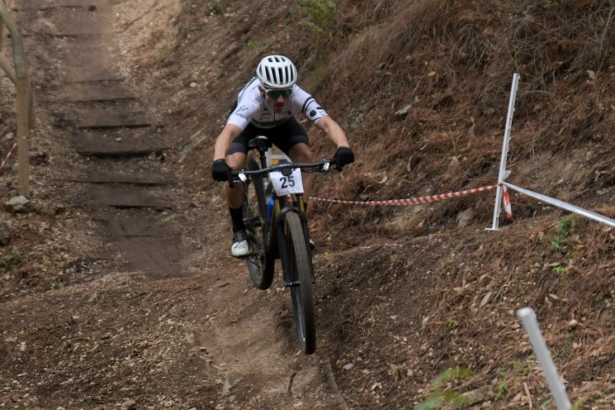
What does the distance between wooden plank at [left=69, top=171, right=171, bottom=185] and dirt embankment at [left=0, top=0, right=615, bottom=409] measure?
0.41ft

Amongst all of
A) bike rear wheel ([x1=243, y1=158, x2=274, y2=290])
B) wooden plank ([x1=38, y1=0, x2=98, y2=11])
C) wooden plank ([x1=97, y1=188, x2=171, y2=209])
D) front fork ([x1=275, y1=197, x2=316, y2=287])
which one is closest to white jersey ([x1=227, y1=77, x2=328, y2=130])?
bike rear wheel ([x1=243, y1=158, x2=274, y2=290])

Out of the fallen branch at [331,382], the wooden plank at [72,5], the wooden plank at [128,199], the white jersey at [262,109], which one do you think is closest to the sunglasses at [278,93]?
the white jersey at [262,109]

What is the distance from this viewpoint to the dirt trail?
18.9ft

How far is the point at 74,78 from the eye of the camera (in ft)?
51.1

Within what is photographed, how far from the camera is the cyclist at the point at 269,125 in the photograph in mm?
6027

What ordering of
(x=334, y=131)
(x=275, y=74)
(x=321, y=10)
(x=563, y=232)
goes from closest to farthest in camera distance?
1. (x=563, y=232)
2. (x=275, y=74)
3. (x=334, y=131)
4. (x=321, y=10)

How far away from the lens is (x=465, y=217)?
7266 millimetres

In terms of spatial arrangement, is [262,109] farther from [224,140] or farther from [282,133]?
[224,140]

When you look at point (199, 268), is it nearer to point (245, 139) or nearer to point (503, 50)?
point (245, 139)

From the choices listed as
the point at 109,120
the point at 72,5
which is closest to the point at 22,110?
the point at 109,120

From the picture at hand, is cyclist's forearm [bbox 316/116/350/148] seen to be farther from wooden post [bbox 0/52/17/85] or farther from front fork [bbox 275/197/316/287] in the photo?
wooden post [bbox 0/52/17/85]

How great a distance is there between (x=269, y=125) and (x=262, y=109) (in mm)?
234

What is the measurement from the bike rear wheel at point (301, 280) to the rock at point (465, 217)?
2156 mm

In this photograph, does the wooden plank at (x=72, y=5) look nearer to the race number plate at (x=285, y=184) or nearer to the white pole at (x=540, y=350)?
the race number plate at (x=285, y=184)
